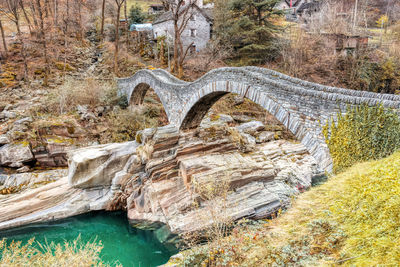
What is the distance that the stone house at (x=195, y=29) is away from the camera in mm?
25703

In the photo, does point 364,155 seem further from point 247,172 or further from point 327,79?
point 327,79

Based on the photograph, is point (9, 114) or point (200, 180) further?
point (9, 114)

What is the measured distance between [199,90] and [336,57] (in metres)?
16.0

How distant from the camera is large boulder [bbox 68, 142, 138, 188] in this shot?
35.8 feet

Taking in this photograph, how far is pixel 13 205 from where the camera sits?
999 cm

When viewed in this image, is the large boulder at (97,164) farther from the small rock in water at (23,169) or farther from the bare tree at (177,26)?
the bare tree at (177,26)

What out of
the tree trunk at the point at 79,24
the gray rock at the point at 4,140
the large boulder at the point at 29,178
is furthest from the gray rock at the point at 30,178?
the tree trunk at the point at 79,24

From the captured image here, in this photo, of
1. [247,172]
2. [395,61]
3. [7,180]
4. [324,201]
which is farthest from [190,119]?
[395,61]

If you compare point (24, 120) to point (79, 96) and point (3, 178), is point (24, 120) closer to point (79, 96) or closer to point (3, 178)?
point (3, 178)

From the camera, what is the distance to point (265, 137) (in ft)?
52.0

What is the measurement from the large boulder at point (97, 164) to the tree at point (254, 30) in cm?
1590

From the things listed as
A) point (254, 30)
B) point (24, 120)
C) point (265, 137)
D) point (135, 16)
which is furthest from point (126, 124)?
A: point (135, 16)

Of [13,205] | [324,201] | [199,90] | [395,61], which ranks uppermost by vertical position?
[395,61]

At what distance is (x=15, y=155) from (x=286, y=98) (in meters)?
13.6
